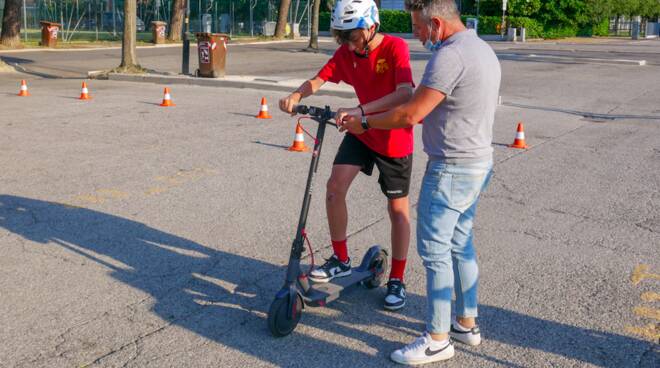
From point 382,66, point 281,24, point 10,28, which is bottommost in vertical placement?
point 382,66

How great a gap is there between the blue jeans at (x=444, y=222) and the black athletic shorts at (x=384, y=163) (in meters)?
0.71

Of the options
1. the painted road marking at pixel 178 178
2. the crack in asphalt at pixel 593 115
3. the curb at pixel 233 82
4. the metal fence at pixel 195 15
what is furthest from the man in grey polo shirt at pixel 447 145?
the metal fence at pixel 195 15

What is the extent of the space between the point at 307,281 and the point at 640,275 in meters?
2.52

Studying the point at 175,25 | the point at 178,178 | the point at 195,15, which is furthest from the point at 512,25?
the point at 178,178

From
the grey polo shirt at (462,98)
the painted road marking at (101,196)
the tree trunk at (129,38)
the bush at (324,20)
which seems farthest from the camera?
the bush at (324,20)

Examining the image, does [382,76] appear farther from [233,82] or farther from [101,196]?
[233,82]

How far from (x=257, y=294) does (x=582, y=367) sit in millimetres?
2027

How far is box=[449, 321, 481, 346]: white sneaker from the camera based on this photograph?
4250 millimetres

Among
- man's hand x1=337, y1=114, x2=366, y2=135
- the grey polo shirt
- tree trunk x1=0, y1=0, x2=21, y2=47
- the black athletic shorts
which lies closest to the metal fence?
tree trunk x1=0, y1=0, x2=21, y2=47

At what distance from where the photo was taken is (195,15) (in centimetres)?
5109

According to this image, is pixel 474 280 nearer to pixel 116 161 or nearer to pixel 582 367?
pixel 582 367

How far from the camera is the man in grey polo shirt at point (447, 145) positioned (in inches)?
145

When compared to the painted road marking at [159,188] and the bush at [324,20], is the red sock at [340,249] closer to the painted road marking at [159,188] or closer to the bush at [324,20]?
the painted road marking at [159,188]

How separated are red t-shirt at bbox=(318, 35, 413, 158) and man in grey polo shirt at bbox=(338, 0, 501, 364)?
580 mm
